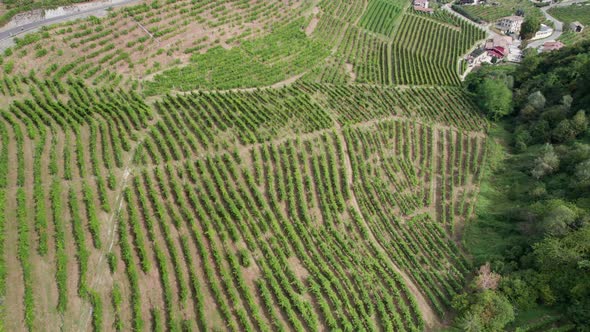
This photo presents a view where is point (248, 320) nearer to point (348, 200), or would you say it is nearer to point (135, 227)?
point (135, 227)

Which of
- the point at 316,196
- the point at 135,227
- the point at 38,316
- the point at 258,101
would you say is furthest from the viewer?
the point at 258,101

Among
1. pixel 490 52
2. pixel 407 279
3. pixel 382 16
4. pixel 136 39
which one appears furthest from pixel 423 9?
pixel 407 279

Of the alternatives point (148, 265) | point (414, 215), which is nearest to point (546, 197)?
point (414, 215)

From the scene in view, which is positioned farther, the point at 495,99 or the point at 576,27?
the point at 576,27

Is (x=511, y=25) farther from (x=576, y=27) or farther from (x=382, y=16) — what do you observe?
(x=382, y=16)

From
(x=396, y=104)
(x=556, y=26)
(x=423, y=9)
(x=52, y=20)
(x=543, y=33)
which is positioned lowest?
(x=556, y=26)
